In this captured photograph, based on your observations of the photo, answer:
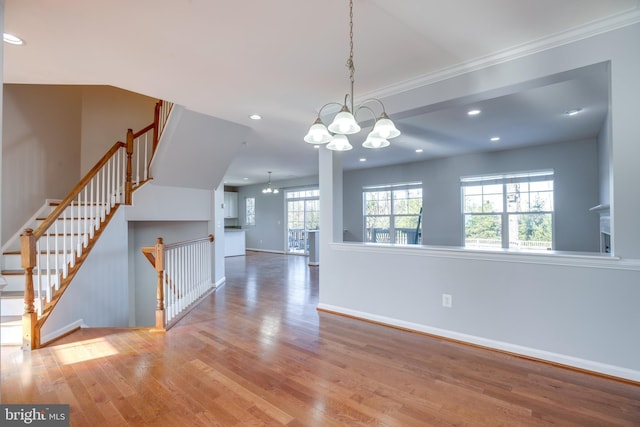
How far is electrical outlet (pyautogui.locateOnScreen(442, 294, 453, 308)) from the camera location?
3.05 m

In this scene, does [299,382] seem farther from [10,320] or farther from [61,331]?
[10,320]

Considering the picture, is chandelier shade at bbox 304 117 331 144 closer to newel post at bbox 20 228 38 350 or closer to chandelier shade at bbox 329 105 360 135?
chandelier shade at bbox 329 105 360 135

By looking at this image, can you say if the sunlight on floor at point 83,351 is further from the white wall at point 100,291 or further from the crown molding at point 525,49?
the crown molding at point 525,49

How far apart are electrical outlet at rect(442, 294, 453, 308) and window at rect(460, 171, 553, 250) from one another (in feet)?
11.2

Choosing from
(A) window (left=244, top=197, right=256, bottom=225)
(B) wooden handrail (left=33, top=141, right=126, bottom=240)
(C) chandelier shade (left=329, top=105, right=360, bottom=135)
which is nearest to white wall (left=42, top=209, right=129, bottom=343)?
(B) wooden handrail (left=33, top=141, right=126, bottom=240)

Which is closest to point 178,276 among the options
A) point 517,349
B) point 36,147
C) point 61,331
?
point 61,331

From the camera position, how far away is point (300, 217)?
10.3 metres

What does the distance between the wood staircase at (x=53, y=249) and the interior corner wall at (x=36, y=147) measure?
0.25 m

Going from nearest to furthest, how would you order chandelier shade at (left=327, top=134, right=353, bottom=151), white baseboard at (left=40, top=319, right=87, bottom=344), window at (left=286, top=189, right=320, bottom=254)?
1. chandelier shade at (left=327, top=134, right=353, bottom=151)
2. white baseboard at (left=40, top=319, right=87, bottom=344)
3. window at (left=286, top=189, right=320, bottom=254)

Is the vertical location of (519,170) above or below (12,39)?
below

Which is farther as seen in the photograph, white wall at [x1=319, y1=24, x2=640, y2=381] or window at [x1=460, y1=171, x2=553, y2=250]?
window at [x1=460, y1=171, x2=553, y2=250]

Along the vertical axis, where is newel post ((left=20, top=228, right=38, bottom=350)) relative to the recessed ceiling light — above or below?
below

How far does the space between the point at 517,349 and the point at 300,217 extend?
8073 millimetres

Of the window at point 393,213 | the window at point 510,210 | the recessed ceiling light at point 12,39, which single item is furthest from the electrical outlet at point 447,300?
the window at point 393,213
